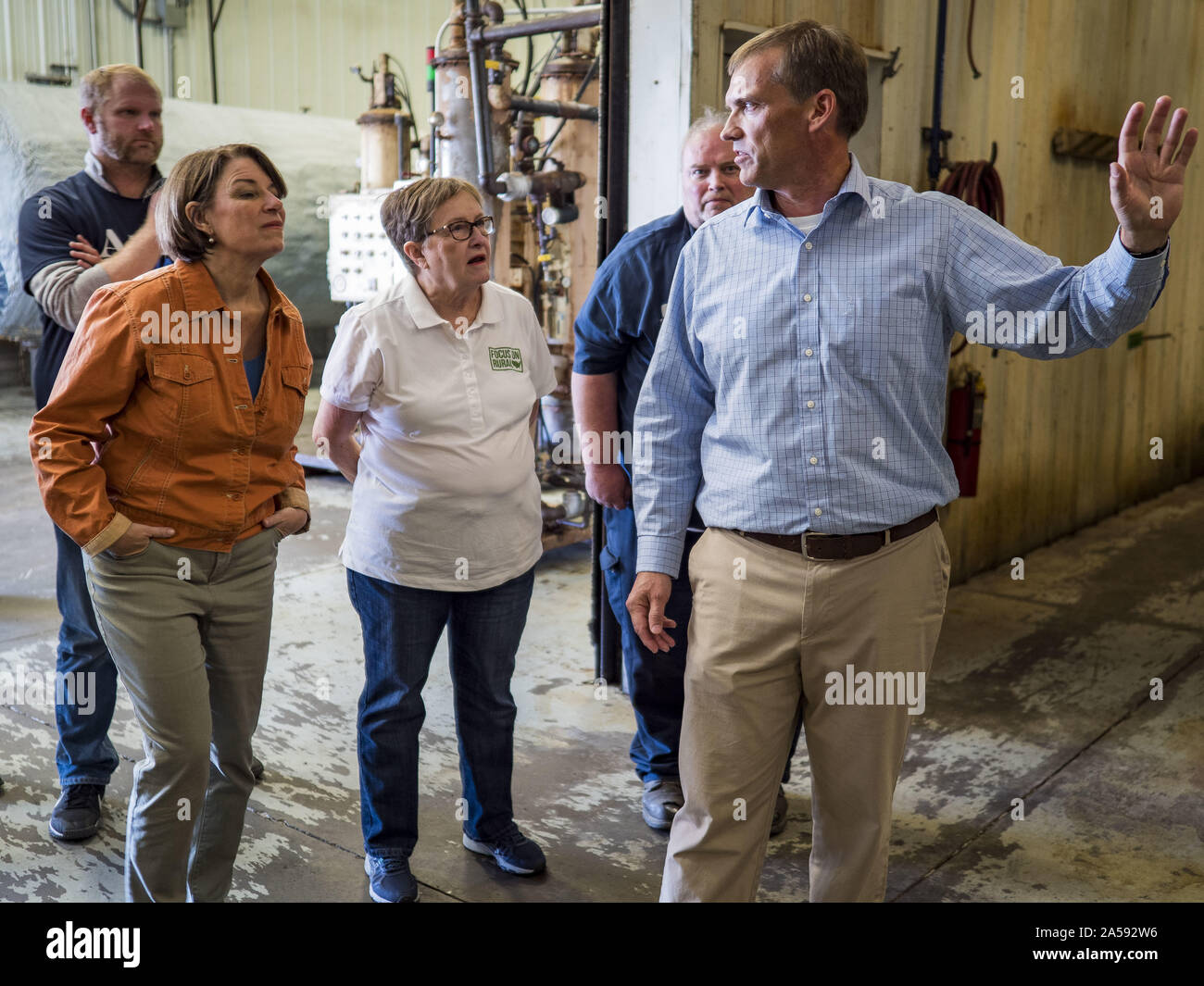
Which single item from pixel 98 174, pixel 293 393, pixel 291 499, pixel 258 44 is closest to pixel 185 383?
pixel 293 393

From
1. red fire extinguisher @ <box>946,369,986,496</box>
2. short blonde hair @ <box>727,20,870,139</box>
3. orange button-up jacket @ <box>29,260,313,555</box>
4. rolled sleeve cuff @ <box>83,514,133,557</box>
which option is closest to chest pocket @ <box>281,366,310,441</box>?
orange button-up jacket @ <box>29,260,313,555</box>

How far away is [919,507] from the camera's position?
2.03m

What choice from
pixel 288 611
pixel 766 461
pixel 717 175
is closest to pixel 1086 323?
pixel 766 461

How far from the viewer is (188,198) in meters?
2.22

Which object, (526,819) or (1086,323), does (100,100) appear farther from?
(1086,323)

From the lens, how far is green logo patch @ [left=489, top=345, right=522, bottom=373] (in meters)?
2.70

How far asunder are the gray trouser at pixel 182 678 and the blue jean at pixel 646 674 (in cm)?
109

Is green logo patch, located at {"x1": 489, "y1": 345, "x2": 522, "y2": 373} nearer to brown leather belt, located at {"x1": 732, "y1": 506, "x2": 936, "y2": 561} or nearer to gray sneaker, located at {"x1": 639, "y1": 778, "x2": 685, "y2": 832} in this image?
brown leather belt, located at {"x1": 732, "y1": 506, "x2": 936, "y2": 561}

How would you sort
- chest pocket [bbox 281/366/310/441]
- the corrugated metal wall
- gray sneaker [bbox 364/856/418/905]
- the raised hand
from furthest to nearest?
the corrugated metal wall
gray sneaker [bbox 364/856/418/905]
chest pocket [bbox 281/366/310/441]
the raised hand

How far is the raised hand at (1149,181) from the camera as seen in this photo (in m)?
1.69

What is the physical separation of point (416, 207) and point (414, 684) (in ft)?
3.52

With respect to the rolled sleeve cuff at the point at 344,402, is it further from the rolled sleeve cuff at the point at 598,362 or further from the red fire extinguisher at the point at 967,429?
the red fire extinguisher at the point at 967,429

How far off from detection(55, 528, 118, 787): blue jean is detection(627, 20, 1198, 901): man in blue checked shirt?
67.7 inches
